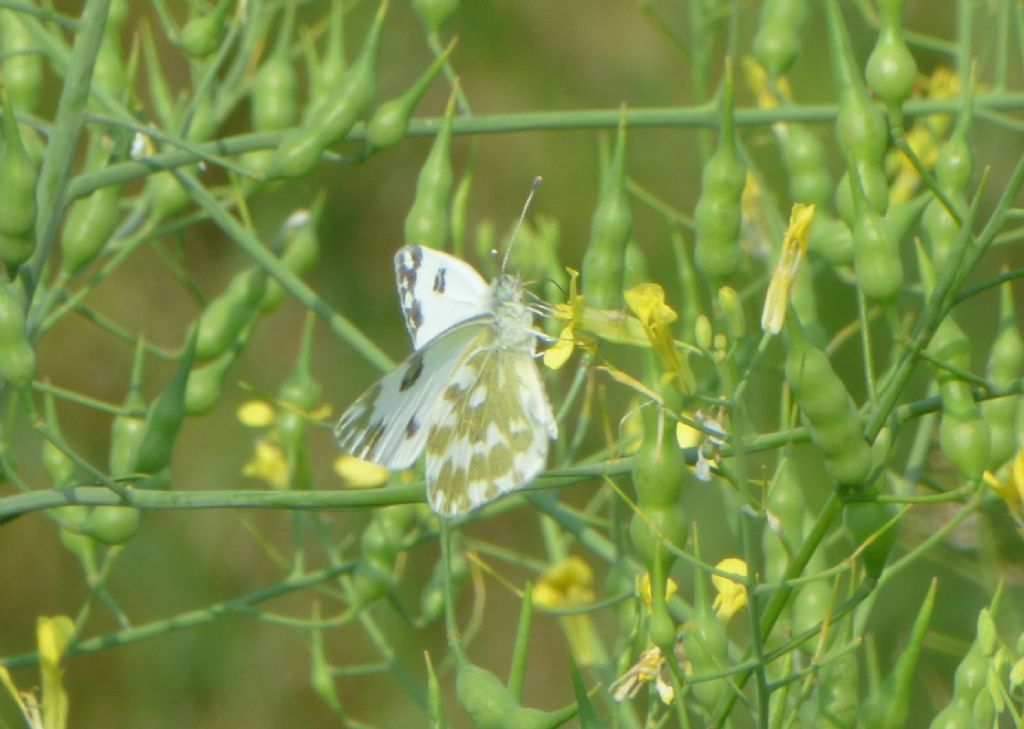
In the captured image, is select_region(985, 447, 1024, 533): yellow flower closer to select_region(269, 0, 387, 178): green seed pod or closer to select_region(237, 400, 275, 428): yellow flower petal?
select_region(269, 0, 387, 178): green seed pod

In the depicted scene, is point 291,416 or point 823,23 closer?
point 291,416

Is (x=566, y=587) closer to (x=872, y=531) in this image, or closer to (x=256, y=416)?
(x=256, y=416)

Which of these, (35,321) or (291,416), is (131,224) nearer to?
(291,416)

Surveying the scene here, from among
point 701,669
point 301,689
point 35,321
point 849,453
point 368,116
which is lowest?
point 301,689

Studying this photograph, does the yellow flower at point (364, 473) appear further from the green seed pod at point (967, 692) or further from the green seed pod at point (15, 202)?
the green seed pod at point (967, 692)

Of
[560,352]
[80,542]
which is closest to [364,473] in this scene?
[80,542]

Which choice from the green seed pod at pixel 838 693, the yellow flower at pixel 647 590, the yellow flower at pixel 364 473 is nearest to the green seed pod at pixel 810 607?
the green seed pod at pixel 838 693

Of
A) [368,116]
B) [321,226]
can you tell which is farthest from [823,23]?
[368,116]
